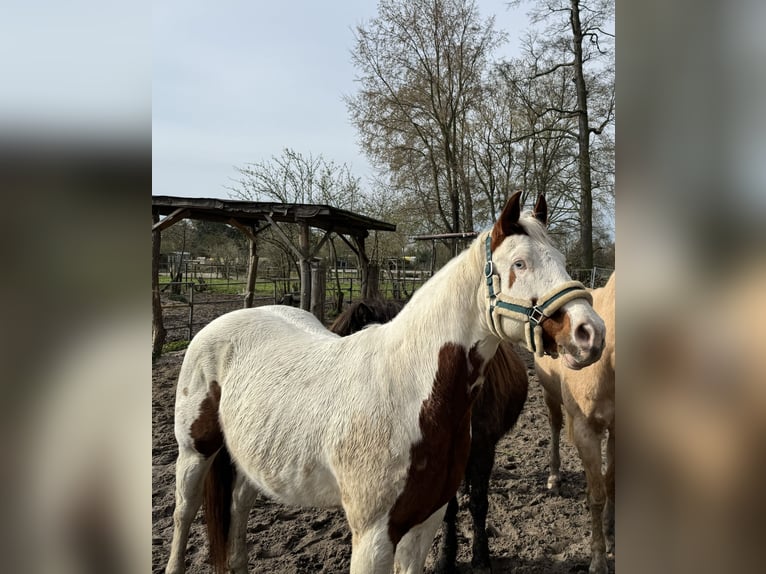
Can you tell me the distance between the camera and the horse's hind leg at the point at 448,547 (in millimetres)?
2520

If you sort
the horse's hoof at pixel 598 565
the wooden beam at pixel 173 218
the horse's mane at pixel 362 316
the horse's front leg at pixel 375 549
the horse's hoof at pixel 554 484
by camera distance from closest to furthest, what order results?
the horse's front leg at pixel 375 549 < the horse's hoof at pixel 598 565 < the horse's mane at pixel 362 316 < the horse's hoof at pixel 554 484 < the wooden beam at pixel 173 218

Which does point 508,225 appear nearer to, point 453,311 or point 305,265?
point 453,311

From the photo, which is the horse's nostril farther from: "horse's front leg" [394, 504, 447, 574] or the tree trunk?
the tree trunk

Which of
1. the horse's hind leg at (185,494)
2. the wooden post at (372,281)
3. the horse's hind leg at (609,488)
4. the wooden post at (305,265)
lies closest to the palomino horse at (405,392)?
the horse's hind leg at (185,494)

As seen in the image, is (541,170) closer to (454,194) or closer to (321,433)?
(454,194)

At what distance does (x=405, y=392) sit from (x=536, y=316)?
1.85 ft

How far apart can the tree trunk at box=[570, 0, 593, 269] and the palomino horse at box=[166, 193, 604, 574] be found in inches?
126

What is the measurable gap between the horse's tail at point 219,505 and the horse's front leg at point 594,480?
1984 millimetres

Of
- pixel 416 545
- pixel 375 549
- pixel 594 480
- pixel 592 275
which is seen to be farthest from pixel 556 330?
pixel 592 275

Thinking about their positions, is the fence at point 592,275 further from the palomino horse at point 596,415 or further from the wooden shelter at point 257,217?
the wooden shelter at point 257,217
